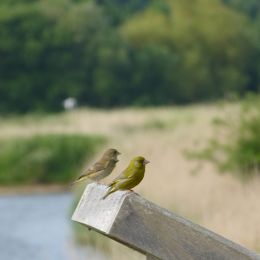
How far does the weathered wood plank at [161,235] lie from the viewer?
2484mm

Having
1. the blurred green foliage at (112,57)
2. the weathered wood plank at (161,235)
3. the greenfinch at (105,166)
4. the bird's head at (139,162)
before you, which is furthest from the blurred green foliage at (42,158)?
the weathered wood plank at (161,235)

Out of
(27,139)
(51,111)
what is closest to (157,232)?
(27,139)

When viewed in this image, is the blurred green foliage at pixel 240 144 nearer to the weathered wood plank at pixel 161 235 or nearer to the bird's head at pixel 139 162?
the bird's head at pixel 139 162

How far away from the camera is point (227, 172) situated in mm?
15305

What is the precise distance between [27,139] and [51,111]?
1519 cm

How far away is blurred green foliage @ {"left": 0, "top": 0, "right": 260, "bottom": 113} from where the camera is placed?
51.9 m

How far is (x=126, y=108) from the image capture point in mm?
49062

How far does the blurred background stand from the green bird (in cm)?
572

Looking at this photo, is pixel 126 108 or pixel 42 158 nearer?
pixel 42 158

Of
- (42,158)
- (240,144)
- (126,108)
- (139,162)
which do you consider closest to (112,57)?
(126,108)

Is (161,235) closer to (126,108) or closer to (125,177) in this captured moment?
(125,177)

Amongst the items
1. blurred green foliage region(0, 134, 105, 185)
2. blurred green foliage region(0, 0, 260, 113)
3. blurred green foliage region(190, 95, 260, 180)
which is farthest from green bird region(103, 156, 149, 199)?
blurred green foliage region(0, 0, 260, 113)

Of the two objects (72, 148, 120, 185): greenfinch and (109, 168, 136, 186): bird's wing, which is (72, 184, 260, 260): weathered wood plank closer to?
(109, 168, 136, 186): bird's wing

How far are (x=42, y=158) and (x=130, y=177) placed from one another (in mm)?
30389
